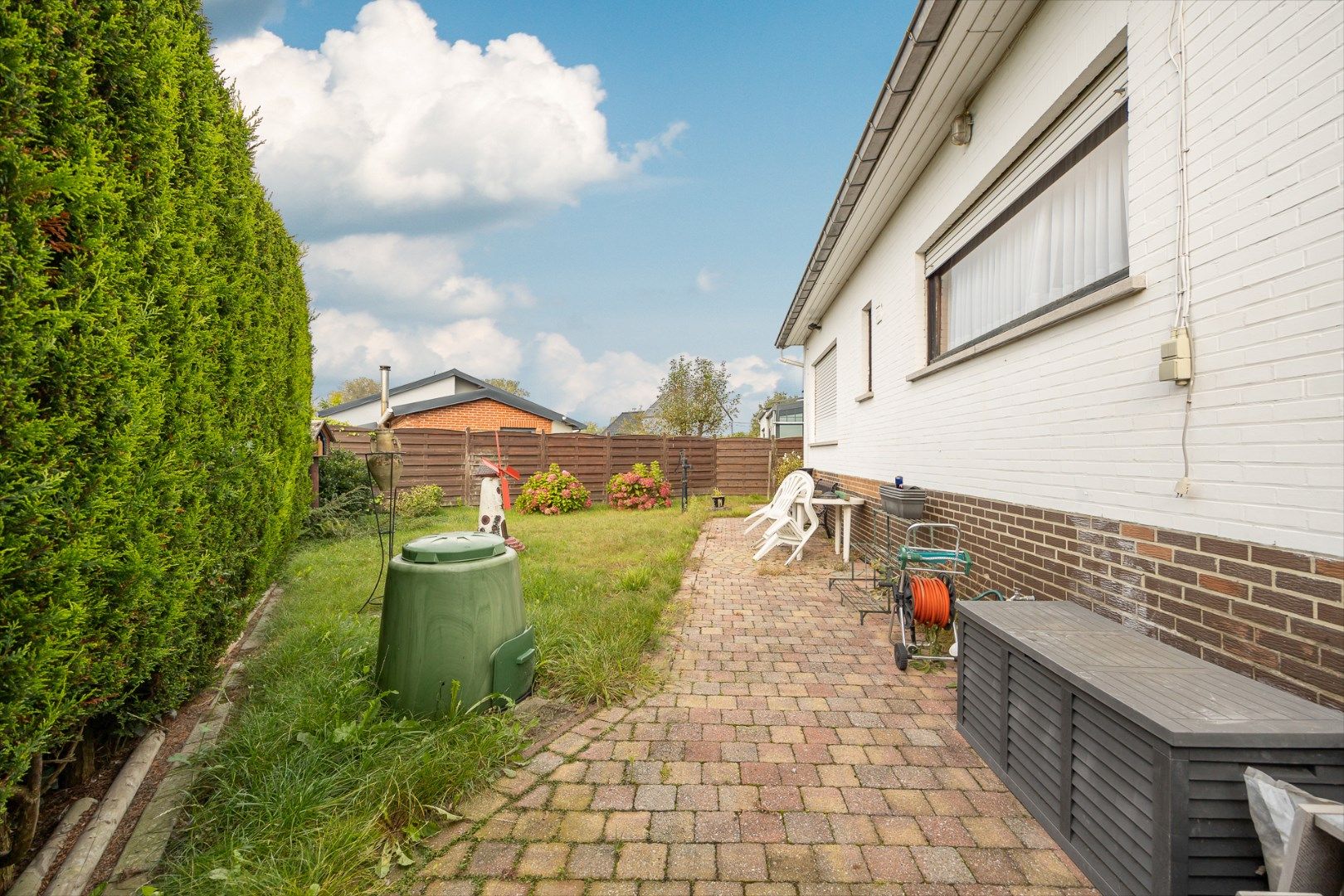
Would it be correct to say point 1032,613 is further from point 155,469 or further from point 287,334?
point 287,334

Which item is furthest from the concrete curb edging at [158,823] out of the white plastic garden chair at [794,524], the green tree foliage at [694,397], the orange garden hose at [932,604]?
the green tree foliage at [694,397]

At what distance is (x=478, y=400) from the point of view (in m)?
22.1

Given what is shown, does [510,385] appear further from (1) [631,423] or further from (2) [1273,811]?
(2) [1273,811]

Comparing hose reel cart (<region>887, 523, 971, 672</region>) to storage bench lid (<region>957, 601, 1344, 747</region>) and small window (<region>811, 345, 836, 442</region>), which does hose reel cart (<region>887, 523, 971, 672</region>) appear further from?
small window (<region>811, 345, 836, 442</region>)

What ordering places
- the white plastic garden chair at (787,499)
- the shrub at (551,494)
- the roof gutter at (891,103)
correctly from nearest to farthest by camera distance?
the roof gutter at (891,103)
the white plastic garden chair at (787,499)
the shrub at (551,494)

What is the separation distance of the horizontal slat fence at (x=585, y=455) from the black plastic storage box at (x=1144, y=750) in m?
10.9

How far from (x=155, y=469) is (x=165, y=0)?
2161mm

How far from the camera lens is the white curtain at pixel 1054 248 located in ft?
9.29

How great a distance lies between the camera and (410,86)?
7.54m

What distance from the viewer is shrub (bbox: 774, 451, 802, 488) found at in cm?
1402

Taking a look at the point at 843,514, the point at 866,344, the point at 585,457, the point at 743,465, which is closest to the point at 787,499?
the point at 843,514

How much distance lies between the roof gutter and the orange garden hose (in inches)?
130

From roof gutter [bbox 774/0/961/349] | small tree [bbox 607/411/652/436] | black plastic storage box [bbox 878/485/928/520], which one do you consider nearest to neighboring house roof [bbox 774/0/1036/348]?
roof gutter [bbox 774/0/961/349]

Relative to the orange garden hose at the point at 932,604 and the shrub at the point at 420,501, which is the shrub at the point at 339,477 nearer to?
the shrub at the point at 420,501
